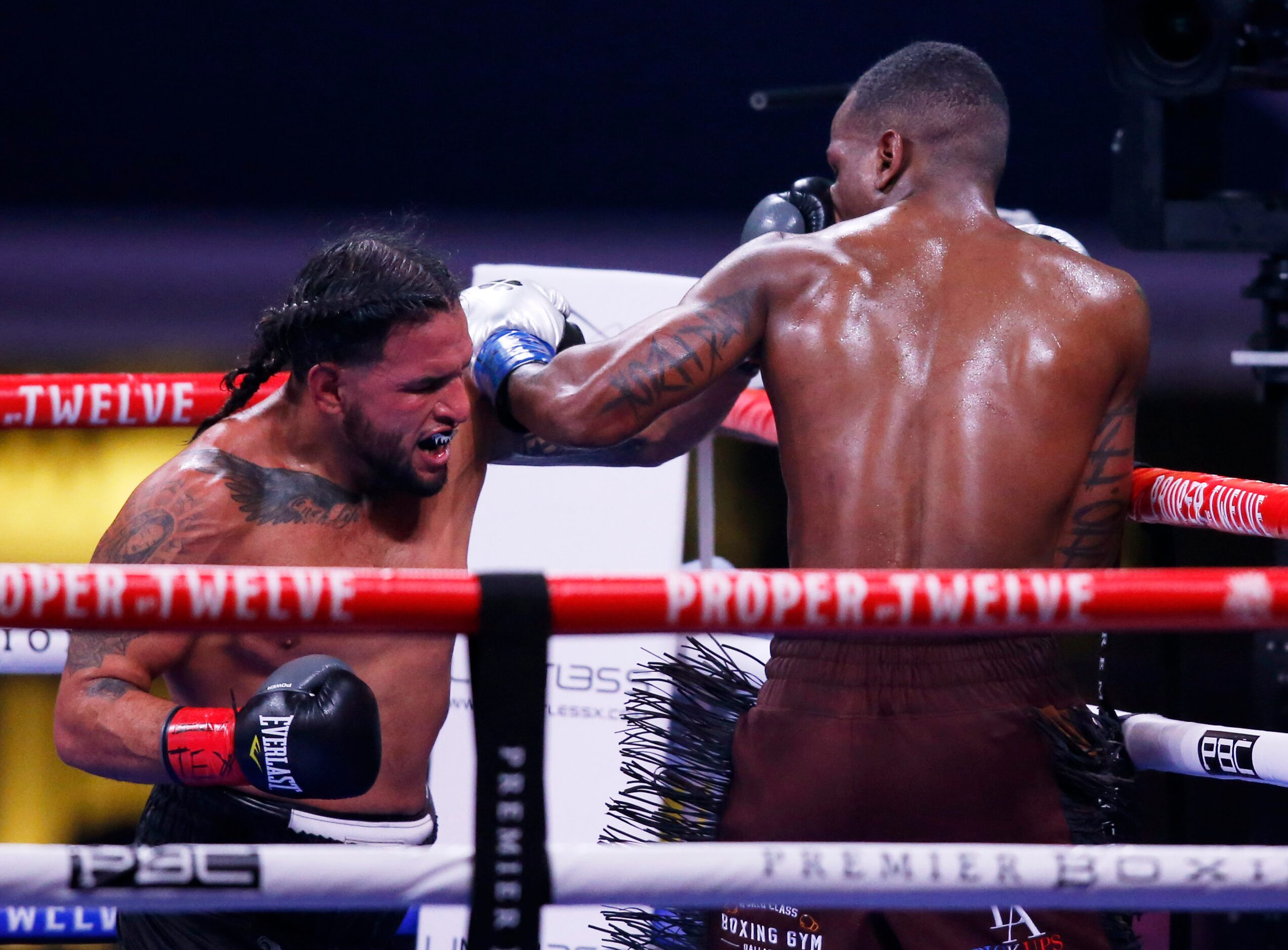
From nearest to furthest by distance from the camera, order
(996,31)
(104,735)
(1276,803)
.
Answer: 1. (104,735)
2. (1276,803)
3. (996,31)

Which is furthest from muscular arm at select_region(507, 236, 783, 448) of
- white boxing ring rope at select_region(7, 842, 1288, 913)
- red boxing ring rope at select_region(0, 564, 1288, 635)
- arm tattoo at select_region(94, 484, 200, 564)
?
white boxing ring rope at select_region(7, 842, 1288, 913)

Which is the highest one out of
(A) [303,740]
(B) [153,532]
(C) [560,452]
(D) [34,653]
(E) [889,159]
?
(E) [889,159]

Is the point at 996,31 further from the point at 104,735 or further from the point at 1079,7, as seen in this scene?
the point at 104,735

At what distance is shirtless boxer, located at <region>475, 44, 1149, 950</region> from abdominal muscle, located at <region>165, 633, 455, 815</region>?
1.25 feet

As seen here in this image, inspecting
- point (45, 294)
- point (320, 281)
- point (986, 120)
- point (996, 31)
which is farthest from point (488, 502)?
point (996, 31)

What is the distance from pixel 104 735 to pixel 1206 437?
423 cm

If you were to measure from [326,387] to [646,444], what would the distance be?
1.75ft

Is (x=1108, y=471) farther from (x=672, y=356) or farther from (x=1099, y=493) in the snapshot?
(x=672, y=356)

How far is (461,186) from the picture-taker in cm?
560

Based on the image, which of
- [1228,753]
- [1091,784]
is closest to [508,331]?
[1091,784]

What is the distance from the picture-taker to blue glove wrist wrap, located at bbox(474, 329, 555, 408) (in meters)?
2.03

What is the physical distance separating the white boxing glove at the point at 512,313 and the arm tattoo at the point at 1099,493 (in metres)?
0.81

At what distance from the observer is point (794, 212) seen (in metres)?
2.34

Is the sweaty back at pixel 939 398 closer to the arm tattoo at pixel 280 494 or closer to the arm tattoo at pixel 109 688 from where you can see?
the arm tattoo at pixel 280 494
